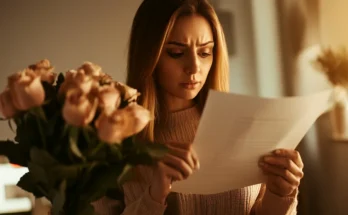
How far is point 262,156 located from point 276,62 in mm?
1218

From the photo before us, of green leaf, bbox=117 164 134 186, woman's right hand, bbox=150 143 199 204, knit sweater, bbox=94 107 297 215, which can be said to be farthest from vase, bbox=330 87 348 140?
green leaf, bbox=117 164 134 186

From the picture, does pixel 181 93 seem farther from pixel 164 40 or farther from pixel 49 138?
pixel 49 138

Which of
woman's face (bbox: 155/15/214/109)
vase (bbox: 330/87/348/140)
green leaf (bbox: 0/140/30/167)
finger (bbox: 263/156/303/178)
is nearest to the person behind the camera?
green leaf (bbox: 0/140/30/167)

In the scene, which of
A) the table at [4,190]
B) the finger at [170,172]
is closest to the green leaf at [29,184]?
the finger at [170,172]

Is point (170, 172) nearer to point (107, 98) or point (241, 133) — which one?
point (241, 133)

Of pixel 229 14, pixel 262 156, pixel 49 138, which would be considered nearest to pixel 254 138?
pixel 262 156

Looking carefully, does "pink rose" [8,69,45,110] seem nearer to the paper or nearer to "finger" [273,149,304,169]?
the paper

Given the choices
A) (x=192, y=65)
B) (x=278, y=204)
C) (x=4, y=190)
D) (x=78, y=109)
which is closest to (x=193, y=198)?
(x=278, y=204)

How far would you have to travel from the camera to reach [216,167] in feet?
2.65

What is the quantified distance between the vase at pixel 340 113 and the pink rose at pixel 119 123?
4.06ft

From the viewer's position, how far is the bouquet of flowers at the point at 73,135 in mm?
576

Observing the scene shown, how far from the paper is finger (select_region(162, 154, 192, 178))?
1.4 inches

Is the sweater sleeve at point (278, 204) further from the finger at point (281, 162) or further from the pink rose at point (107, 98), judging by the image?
the pink rose at point (107, 98)

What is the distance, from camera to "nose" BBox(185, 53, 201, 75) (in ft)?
2.99
